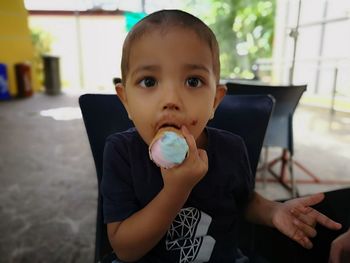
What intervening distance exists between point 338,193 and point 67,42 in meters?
7.35

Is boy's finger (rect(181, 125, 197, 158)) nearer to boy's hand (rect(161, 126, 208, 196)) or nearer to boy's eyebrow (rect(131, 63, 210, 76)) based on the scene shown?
boy's hand (rect(161, 126, 208, 196))

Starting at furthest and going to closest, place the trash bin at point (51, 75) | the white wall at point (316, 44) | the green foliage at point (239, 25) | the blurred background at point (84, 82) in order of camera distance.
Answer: the trash bin at point (51, 75) < the green foliage at point (239, 25) < the white wall at point (316, 44) < the blurred background at point (84, 82)

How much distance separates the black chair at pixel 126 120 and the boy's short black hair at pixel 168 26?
8.0 inches

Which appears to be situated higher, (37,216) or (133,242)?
(133,242)

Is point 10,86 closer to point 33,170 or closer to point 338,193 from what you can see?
point 33,170

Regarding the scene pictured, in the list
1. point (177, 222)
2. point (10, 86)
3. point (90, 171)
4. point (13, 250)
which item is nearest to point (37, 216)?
point (13, 250)

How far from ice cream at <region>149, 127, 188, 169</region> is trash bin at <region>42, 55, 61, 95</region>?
21.4ft

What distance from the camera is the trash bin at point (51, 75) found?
21.0ft

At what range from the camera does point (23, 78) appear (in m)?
5.93

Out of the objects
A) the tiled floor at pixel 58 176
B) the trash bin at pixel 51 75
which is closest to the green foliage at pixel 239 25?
the tiled floor at pixel 58 176

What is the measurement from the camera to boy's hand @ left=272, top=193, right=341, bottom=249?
2.03 feet

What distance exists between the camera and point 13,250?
1.46 meters

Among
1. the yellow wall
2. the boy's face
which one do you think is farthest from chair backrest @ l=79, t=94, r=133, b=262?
the yellow wall

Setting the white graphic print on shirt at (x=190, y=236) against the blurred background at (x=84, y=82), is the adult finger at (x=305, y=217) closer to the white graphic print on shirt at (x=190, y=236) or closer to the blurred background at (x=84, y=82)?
the white graphic print on shirt at (x=190, y=236)
